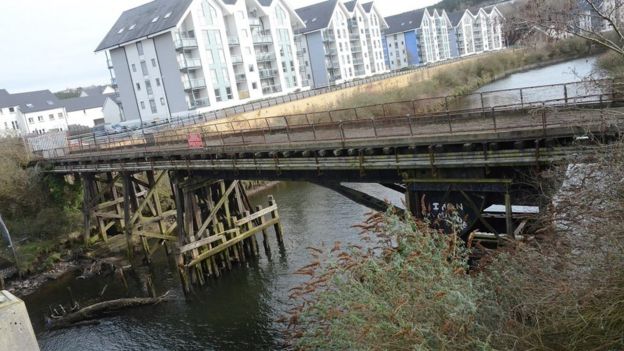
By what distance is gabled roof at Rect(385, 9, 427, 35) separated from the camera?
3307 inches

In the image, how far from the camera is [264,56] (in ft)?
160

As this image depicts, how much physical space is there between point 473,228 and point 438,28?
8968 centimetres

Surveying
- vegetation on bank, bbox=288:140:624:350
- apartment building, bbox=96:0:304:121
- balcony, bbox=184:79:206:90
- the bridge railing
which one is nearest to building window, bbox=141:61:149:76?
apartment building, bbox=96:0:304:121

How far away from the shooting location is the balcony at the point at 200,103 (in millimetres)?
40562

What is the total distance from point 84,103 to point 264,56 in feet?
115

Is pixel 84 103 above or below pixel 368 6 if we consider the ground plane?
below

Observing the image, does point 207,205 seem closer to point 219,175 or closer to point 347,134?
point 219,175

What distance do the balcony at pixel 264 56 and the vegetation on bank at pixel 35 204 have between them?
85.4 feet

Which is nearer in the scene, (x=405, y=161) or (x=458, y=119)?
(x=405, y=161)

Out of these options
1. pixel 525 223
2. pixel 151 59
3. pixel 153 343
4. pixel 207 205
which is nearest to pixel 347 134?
pixel 525 223

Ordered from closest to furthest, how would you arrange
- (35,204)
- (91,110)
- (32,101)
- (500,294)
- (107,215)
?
(500,294) < (107,215) < (35,204) < (32,101) < (91,110)

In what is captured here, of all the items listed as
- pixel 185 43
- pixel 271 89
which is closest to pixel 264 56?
pixel 271 89

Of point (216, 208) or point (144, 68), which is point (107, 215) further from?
point (144, 68)

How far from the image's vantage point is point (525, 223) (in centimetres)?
984
